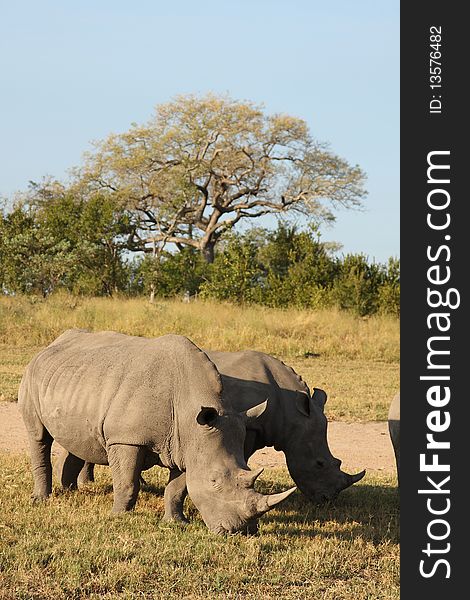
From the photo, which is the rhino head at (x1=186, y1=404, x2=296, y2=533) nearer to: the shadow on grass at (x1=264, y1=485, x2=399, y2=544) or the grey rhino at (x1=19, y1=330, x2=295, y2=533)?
the grey rhino at (x1=19, y1=330, x2=295, y2=533)

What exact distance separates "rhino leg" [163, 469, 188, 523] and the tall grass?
1370 centimetres

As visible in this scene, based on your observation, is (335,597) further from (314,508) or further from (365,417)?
(365,417)

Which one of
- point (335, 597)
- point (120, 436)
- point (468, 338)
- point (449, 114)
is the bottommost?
point (335, 597)

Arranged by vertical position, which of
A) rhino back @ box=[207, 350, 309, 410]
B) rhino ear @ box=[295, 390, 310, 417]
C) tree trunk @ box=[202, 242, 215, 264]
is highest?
tree trunk @ box=[202, 242, 215, 264]

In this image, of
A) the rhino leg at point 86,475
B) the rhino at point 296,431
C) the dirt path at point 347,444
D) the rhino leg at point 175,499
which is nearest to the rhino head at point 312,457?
the rhino at point 296,431

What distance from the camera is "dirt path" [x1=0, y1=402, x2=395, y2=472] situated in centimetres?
1096

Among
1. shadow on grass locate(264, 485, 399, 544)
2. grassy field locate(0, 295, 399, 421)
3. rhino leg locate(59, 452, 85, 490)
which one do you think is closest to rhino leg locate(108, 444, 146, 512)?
shadow on grass locate(264, 485, 399, 544)

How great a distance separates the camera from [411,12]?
244 inches

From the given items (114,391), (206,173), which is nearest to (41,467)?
(114,391)

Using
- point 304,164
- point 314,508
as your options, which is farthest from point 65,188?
point 314,508

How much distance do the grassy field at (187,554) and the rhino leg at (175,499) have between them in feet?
0.49

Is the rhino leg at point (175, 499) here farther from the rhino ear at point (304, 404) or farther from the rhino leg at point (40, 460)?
the rhino leg at point (40, 460)

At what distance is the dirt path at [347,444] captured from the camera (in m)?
11.0

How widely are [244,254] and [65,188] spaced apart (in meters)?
16.0
